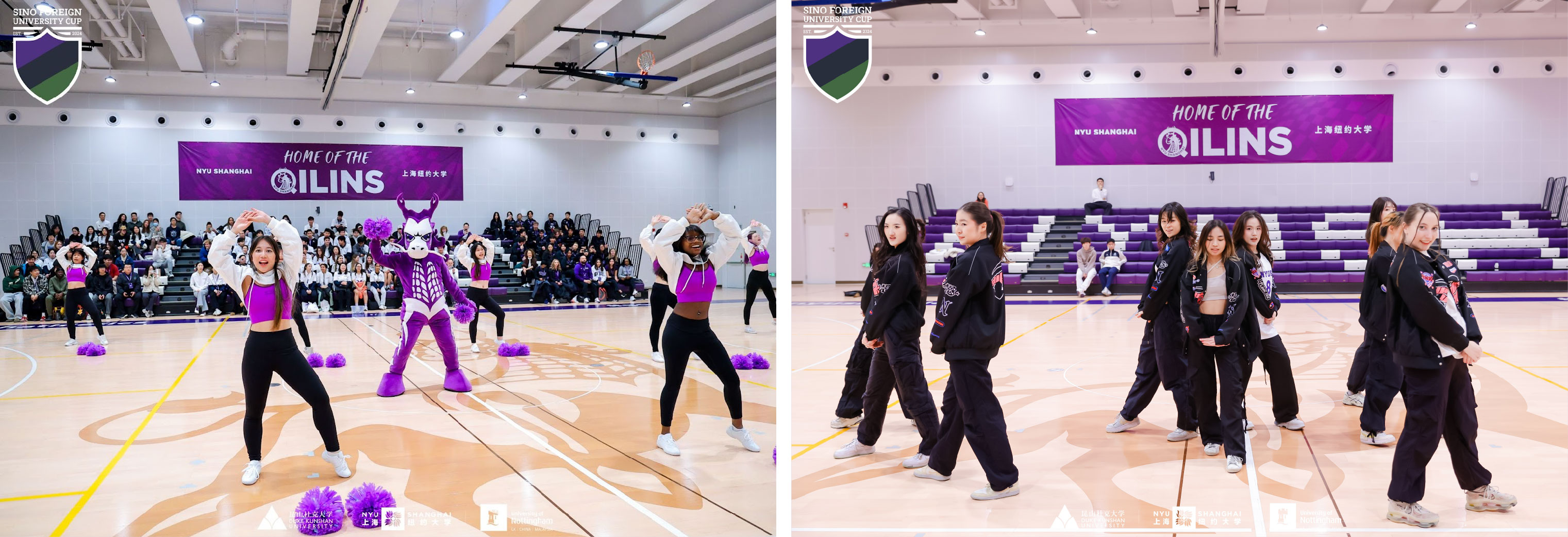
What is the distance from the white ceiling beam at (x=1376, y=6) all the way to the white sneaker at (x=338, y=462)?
2161cm

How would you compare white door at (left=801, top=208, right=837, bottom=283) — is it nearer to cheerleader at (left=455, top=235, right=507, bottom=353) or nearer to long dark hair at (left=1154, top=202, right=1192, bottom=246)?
cheerleader at (left=455, top=235, right=507, bottom=353)

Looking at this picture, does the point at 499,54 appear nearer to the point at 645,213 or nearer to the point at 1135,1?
the point at 645,213

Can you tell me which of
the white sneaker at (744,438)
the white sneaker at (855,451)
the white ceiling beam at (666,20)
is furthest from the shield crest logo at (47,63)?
the white ceiling beam at (666,20)

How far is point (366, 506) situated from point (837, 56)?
3.62 m

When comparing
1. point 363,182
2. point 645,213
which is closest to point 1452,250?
point 645,213

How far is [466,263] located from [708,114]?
7852 mm

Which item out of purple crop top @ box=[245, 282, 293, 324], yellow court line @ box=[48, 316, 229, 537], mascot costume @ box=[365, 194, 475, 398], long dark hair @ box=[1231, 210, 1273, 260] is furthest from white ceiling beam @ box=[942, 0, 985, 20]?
purple crop top @ box=[245, 282, 293, 324]

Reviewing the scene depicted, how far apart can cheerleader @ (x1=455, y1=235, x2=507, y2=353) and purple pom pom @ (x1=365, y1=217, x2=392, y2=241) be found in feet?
6.37

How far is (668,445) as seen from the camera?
475 cm

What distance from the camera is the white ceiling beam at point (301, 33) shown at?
13359 millimetres

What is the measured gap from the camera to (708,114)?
15906mm

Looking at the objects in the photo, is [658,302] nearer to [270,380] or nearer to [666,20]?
[270,380]

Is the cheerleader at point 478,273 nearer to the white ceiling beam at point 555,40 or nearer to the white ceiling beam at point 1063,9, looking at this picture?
the white ceiling beam at point 555,40

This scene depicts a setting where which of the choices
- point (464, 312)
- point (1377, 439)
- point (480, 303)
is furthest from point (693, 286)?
point (480, 303)
